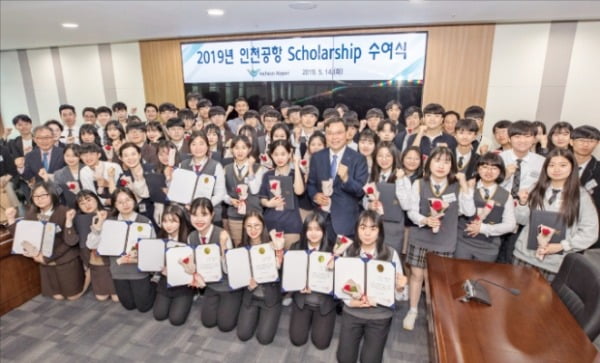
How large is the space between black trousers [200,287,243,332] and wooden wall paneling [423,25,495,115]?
195 inches

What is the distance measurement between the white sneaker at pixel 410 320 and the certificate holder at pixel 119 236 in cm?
244

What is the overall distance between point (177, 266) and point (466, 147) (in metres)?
3.14

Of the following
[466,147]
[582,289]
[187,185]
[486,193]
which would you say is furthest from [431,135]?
[187,185]

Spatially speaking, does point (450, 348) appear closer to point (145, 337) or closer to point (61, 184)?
point (145, 337)

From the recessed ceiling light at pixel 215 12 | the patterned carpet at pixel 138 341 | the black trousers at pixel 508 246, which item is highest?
the recessed ceiling light at pixel 215 12

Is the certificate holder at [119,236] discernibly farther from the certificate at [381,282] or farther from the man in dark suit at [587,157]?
the man in dark suit at [587,157]

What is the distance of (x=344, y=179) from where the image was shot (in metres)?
3.07

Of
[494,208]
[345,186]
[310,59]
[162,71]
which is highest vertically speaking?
[310,59]

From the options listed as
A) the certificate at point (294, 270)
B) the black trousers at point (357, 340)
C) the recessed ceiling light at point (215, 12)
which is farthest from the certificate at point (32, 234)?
the recessed ceiling light at point (215, 12)

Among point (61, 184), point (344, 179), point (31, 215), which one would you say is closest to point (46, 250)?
point (31, 215)

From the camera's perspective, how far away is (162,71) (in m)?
7.66

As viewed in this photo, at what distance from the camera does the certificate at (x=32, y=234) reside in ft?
10.4

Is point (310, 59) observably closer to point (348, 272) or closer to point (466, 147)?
point (466, 147)

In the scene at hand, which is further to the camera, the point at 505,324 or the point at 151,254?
the point at 151,254
